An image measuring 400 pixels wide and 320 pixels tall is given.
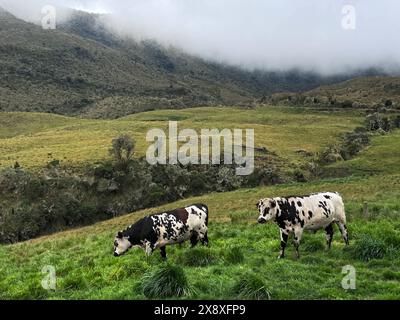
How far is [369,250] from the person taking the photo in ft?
54.9

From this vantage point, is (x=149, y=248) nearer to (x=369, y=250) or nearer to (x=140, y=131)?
(x=369, y=250)

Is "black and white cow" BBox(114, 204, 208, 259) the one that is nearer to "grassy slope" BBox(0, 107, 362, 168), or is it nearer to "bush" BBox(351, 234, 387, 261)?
"bush" BBox(351, 234, 387, 261)

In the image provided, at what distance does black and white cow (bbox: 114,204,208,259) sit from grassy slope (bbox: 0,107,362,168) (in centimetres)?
5574

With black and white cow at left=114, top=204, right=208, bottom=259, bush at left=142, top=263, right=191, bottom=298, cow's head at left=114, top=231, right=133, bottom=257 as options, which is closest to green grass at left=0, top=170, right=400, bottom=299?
bush at left=142, top=263, right=191, bottom=298

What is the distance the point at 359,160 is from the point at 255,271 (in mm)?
56808

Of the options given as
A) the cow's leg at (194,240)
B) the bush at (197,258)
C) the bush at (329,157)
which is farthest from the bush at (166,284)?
the bush at (329,157)

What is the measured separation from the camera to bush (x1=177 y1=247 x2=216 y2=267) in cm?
1678

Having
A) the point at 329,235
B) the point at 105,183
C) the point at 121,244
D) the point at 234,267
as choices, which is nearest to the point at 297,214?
the point at 329,235

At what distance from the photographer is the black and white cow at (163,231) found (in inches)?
730

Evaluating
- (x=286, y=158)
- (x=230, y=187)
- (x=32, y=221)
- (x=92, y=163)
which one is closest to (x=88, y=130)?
(x=92, y=163)

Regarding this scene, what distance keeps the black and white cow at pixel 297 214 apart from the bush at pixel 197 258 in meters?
2.09

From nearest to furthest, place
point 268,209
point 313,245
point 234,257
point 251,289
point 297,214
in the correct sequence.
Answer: point 251,289 < point 234,257 < point 268,209 < point 297,214 < point 313,245

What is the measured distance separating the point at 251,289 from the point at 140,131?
3755 inches
